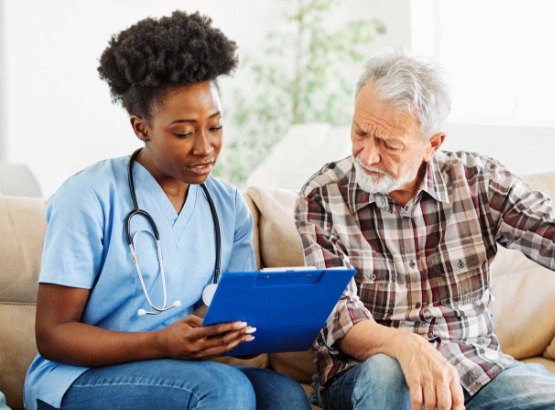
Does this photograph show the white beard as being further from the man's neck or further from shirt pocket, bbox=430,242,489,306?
shirt pocket, bbox=430,242,489,306

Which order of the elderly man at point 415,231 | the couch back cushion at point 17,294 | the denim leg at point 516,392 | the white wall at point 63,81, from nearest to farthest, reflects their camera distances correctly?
the denim leg at point 516,392
the elderly man at point 415,231
the couch back cushion at point 17,294
the white wall at point 63,81

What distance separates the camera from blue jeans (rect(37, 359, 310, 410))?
1217 mm

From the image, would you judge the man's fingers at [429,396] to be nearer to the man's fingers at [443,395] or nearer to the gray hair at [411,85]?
the man's fingers at [443,395]

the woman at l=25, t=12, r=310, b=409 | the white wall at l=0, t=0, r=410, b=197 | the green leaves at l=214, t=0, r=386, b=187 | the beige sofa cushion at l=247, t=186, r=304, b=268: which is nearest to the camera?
the woman at l=25, t=12, r=310, b=409

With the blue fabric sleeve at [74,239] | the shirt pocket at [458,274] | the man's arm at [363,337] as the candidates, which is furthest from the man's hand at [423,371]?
the blue fabric sleeve at [74,239]

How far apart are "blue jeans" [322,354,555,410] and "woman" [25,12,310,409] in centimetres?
9

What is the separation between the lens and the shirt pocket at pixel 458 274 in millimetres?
1558

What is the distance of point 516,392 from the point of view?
1.39m

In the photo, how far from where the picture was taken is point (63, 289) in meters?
1.28

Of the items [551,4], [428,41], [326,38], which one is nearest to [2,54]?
[326,38]

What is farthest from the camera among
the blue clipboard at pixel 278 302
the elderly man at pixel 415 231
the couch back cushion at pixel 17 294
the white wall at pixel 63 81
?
the white wall at pixel 63 81

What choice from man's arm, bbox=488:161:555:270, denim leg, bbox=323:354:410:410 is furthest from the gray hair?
denim leg, bbox=323:354:410:410

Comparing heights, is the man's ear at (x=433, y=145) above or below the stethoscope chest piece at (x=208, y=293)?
above

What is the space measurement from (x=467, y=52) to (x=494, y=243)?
8.88ft
